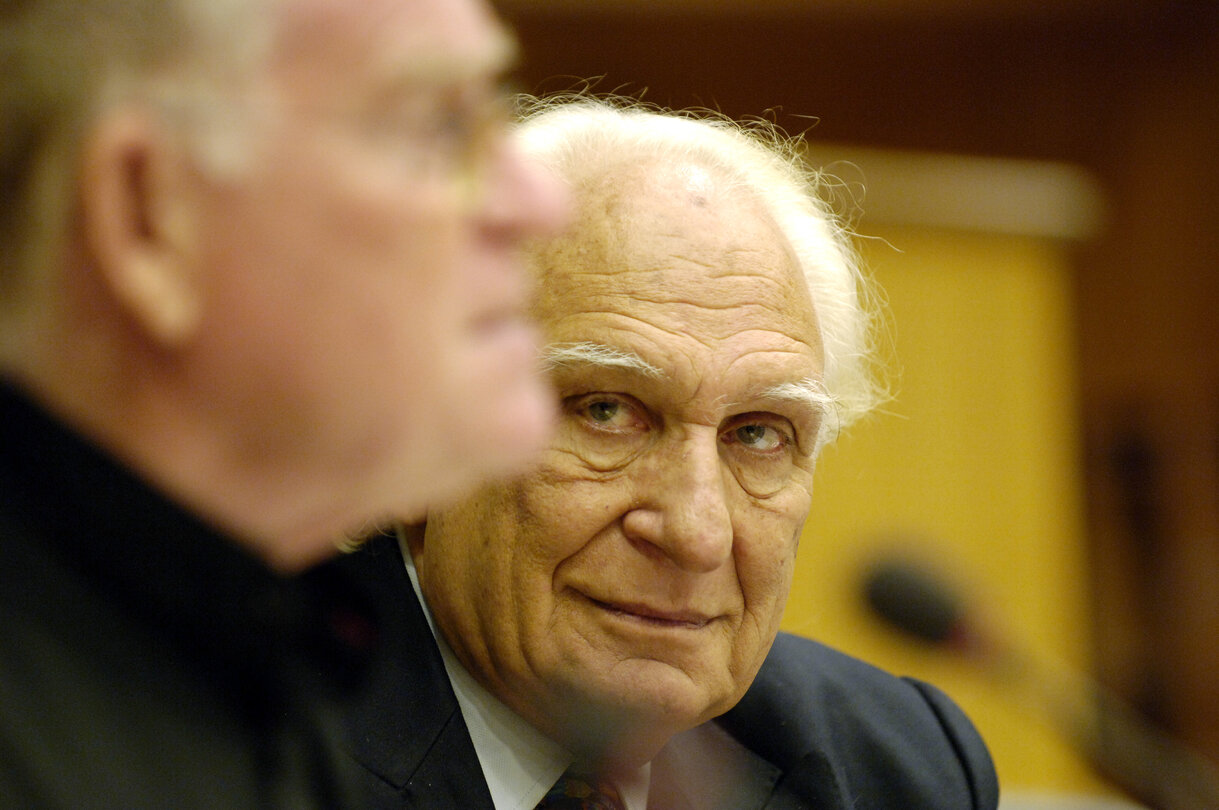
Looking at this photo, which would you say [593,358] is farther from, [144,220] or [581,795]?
[144,220]

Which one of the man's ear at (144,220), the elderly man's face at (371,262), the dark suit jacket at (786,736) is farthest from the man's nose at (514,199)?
the dark suit jacket at (786,736)

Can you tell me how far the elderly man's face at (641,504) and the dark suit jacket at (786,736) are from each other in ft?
0.27

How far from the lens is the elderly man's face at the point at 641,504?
1480mm

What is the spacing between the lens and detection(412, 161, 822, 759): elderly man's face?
4.86ft

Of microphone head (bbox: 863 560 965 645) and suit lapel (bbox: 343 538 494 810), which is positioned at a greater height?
microphone head (bbox: 863 560 965 645)

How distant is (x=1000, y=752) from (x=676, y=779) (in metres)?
2.04

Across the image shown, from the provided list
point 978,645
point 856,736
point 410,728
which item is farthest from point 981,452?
point 410,728

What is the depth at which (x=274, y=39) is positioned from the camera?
69 cm

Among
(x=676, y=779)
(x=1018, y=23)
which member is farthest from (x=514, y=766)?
(x=1018, y=23)

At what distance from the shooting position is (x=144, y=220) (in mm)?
668

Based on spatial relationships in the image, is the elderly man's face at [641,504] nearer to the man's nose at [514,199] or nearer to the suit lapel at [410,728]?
the suit lapel at [410,728]

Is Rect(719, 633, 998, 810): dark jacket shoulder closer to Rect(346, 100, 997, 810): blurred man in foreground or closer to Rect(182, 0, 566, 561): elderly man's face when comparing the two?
Rect(346, 100, 997, 810): blurred man in foreground

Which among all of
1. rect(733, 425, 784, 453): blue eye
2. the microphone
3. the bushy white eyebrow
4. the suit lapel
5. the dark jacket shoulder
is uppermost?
the microphone

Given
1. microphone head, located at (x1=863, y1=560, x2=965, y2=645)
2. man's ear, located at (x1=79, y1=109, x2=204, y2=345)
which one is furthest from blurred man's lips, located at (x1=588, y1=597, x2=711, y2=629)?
man's ear, located at (x1=79, y1=109, x2=204, y2=345)
